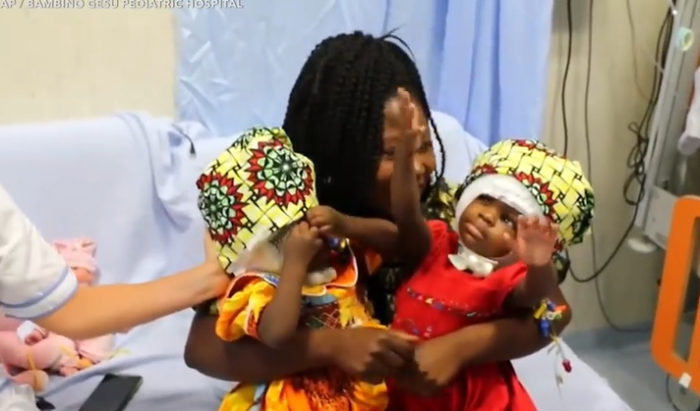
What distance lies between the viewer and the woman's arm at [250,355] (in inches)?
40.4

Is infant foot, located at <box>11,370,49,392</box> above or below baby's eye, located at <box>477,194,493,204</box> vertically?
below

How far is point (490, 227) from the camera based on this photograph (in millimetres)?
1043

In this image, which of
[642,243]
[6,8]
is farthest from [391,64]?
[642,243]

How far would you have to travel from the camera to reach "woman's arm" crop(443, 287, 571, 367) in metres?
1.03

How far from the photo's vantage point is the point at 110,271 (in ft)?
5.36

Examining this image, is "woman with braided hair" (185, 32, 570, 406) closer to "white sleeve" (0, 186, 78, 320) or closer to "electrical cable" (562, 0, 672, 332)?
"white sleeve" (0, 186, 78, 320)

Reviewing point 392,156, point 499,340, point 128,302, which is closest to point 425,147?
point 392,156

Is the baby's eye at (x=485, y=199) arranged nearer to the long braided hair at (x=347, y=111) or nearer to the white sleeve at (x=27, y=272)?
the long braided hair at (x=347, y=111)

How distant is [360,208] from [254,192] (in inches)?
7.8

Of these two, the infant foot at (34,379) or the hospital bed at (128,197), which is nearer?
the infant foot at (34,379)

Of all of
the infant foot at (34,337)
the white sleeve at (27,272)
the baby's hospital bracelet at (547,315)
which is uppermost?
the white sleeve at (27,272)

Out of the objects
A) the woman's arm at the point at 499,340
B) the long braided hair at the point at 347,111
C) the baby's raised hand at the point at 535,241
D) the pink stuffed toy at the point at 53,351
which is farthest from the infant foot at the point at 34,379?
the baby's raised hand at the point at 535,241

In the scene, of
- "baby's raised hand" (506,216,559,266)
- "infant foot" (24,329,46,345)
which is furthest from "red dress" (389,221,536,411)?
"infant foot" (24,329,46,345)

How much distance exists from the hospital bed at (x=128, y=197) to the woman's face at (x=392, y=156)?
1.76 ft
